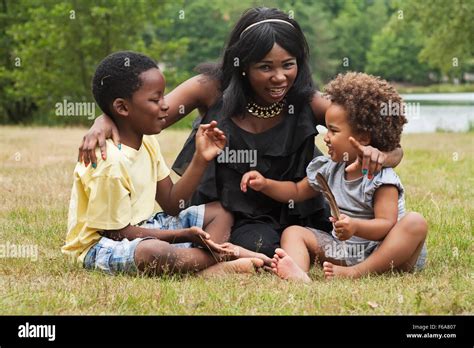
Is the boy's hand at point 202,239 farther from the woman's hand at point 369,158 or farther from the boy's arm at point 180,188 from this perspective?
the woman's hand at point 369,158

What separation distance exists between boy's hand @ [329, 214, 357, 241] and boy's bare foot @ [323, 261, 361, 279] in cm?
17

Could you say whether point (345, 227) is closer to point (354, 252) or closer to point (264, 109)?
point (354, 252)

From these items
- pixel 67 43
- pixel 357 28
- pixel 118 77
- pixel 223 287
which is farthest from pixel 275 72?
pixel 357 28

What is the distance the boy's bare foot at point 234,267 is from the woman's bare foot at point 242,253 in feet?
0.21

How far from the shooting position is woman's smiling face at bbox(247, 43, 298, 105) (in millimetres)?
4602

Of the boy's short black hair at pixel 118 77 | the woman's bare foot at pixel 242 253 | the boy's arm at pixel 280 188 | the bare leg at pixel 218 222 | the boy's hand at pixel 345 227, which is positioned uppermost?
the boy's short black hair at pixel 118 77

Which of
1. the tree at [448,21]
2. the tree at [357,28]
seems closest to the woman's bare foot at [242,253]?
the tree at [448,21]

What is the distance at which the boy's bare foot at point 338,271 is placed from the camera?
13.8 ft

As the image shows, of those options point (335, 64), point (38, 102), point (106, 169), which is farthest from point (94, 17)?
point (335, 64)

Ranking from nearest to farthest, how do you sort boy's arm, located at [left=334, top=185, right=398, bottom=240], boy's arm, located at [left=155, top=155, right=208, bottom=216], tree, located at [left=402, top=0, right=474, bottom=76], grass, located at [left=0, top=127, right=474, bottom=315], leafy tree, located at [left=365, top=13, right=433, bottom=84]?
grass, located at [left=0, top=127, right=474, bottom=315] < boy's arm, located at [left=334, top=185, right=398, bottom=240] < boy's arm, located at [left=155, top=155, right=208, bottom=216] < tree, located at [left=402, top=0, right=474, bottom=76] < leafy tree, located at [left=365, top=13, right=433, bottom=84]

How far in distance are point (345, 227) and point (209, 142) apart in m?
0.88

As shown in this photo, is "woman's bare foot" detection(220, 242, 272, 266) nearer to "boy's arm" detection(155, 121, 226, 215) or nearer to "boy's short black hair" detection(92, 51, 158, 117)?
"boy's arm" detection(155, 121, 226, 215)

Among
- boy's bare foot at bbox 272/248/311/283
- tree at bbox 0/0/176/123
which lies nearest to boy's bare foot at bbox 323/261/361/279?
boy's bare foot at bbox 272/248/311/283

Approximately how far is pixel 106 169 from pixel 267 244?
1011mm
